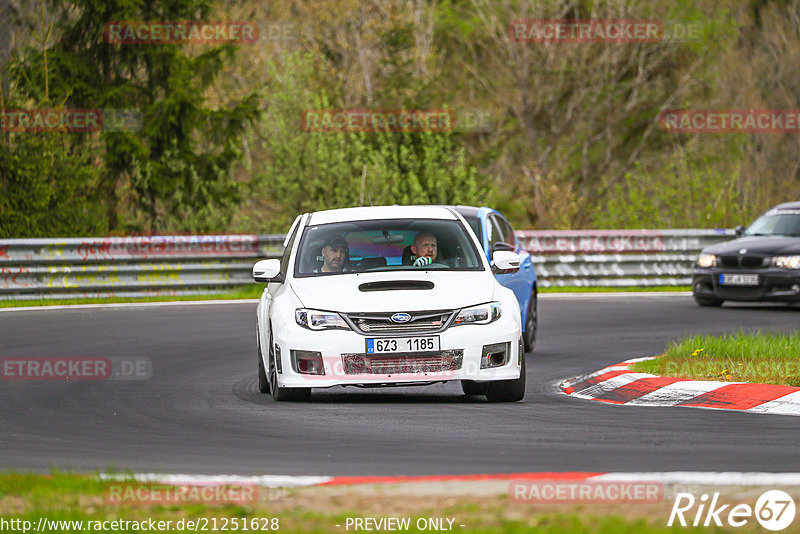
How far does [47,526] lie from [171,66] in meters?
27.9

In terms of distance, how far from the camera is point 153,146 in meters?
33.4

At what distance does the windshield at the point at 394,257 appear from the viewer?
12016 millimetres

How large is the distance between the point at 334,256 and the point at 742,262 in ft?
39.3

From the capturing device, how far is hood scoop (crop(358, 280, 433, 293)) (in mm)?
11336

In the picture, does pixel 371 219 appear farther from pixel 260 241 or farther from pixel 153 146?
pixel 153 146

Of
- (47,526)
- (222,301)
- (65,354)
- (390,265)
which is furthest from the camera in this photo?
(222,301)

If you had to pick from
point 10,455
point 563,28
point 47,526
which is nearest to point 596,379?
point 10,455

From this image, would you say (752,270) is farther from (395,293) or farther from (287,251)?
(395,293)
